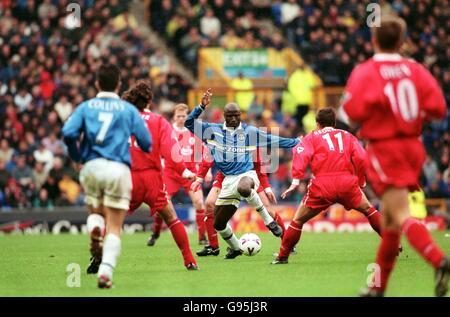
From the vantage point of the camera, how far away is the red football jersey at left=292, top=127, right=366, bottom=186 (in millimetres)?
12820

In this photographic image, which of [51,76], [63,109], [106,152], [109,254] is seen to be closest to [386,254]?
[109,254]

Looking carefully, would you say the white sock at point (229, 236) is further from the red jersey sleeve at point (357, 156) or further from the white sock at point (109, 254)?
the white sock at point (109, 254)

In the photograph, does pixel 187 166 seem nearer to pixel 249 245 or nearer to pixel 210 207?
pixel 210 207

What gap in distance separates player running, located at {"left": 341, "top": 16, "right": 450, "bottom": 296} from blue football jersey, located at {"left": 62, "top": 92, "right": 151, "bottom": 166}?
2.41 m

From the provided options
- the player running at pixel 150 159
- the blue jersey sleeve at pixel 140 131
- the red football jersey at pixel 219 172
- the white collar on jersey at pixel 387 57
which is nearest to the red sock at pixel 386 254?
the white collar on jersey at pixel 387 57

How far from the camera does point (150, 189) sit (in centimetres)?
1173

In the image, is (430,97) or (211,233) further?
(211,233)

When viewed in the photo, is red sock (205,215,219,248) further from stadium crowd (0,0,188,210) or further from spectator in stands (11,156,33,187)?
spectator in stands (11,156,33,187)

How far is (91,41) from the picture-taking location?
27.0 m

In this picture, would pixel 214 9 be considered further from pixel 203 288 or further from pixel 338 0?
pixel 203 288

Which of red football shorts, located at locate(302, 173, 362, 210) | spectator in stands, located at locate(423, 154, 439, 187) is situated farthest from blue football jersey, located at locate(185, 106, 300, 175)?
spectator in stands, located at locate(423, 154, 439, 187)

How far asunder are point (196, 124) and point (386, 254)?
17.7 feet

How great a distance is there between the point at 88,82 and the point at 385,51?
695 inches

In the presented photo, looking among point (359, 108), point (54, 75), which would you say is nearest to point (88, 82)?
point (54, 75)
